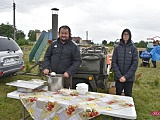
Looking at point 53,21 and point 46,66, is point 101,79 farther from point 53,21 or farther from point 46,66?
point 53,21

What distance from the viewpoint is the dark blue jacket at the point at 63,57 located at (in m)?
3.34

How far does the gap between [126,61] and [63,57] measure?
42.6 inches

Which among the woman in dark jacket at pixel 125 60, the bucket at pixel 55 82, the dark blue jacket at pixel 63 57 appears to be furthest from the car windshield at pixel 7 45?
the woman in dark jacket at pixel 125 60

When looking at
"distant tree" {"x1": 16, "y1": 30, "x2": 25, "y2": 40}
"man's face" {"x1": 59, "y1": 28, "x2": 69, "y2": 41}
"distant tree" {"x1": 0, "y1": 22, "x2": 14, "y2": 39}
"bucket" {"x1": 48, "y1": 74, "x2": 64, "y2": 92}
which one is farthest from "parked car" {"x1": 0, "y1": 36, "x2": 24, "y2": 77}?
"distant tree" {"x1": 16, "y1": 30, "x2": 25, "y2": 40}

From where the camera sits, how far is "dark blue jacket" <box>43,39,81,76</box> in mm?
3342

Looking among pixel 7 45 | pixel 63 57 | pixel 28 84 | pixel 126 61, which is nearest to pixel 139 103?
pixel 126 61

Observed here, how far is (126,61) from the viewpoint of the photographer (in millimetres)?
3512

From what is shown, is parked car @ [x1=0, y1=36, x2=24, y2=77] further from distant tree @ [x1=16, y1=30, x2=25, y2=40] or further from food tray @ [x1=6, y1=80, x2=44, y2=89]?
distant tree @ [x1=16, y1=30, x2=25, y2=40]

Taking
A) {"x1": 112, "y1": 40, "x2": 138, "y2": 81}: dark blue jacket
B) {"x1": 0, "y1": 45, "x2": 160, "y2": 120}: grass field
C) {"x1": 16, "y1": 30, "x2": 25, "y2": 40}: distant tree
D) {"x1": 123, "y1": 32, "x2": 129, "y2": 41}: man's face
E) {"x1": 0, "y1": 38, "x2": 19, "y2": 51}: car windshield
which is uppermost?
{"x1": 16, "y1": 30, "x2": 25, "y2": 40}: distant tree

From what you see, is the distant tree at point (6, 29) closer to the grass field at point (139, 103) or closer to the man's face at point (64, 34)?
the grass field at point (139, 103)

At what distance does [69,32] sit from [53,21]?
354cm

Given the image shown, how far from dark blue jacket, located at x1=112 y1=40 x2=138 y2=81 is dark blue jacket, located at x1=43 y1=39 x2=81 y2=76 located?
0.73 metres

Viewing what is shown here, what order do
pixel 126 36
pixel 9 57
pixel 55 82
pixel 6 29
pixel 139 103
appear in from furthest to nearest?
pixel 6 29
pixel 9 57
pixel 139 103
pixel 126 36
pixel 55 82

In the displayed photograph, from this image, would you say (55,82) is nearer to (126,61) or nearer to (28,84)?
(28,84)
